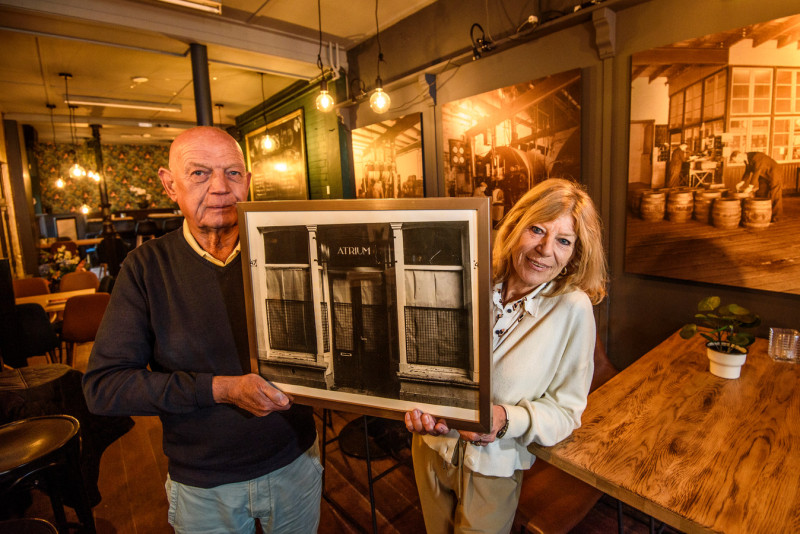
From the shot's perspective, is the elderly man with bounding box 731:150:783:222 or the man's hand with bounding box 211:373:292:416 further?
the elderly man with bounding box 731:150:783:222

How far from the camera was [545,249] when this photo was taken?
113cm

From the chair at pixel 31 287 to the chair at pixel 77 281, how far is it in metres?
0.16

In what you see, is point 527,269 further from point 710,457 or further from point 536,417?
point 710,457

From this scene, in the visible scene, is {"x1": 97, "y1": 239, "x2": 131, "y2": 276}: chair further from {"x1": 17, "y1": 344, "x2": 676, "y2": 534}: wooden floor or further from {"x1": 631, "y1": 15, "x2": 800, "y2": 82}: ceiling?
{"x1": 631, "y1": 15, "x2": 800, "y2": 82}: ceiling

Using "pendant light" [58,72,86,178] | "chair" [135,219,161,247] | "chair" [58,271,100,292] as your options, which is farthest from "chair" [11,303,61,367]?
"chair" [135,219,161,247]

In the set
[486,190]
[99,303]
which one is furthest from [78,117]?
[486,190]

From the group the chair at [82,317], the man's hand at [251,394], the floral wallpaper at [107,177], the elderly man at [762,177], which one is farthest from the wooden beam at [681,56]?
the floral wallpaper at [107,177]

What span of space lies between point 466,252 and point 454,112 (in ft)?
11.5

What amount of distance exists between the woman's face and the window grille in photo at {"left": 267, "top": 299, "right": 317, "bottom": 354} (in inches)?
24.4

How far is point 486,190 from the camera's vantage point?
12.1 feet

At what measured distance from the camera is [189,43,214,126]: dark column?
4.57 meters

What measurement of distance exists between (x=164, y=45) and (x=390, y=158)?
299 cm

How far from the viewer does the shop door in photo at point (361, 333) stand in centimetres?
88

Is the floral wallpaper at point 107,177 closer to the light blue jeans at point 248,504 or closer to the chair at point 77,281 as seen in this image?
the chair at point 77,281
